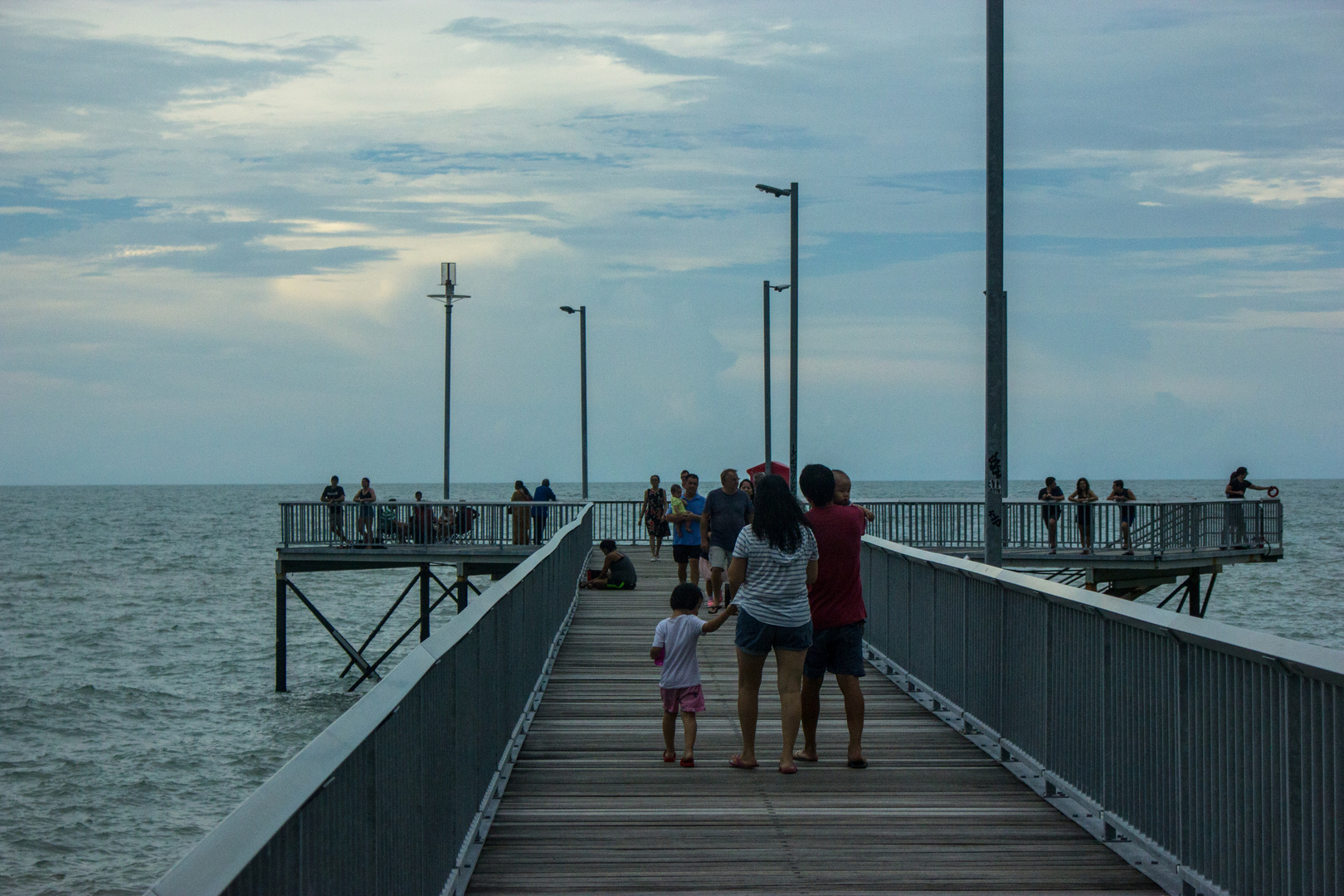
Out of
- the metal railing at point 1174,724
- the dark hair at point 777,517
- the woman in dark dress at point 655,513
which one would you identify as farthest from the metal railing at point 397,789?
the woman in dark dress at point 655,513

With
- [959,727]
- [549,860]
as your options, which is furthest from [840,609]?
[549,860]

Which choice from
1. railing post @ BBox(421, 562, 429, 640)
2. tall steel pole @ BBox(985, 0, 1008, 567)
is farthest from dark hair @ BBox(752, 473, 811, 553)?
railing post @ BBox(421, 562, 429, 640)

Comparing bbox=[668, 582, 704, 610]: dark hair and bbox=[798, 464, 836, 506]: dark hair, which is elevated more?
bbox=[798, 464, 836, 506]: dark hair

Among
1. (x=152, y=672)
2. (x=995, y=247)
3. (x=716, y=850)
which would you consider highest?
(x=995, y=247)

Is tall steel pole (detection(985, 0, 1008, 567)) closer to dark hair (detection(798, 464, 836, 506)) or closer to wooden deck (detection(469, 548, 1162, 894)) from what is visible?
wooden deck (detection(469, 548, 1162, 894))

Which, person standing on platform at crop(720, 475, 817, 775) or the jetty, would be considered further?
person standing on platform at crop(720, 475, 817, 775)

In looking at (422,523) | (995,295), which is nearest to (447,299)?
(422,523)

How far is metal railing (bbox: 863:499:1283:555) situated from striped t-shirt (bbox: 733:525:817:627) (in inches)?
815

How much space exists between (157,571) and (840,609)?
7125 cm

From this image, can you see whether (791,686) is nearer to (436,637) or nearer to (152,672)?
(436,637)

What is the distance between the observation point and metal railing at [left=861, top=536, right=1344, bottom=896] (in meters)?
4.49

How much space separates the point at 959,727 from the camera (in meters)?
9.48

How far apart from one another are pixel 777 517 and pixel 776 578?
14.5 inches

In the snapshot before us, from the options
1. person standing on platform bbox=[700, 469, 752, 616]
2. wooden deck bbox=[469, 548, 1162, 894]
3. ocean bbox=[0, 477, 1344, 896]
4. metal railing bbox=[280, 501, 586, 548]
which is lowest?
ocean bbox=[0, 477, 1344, 896]
